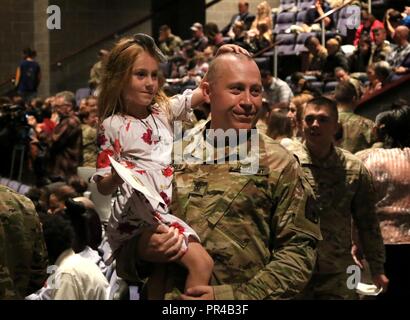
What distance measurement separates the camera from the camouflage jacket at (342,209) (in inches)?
210

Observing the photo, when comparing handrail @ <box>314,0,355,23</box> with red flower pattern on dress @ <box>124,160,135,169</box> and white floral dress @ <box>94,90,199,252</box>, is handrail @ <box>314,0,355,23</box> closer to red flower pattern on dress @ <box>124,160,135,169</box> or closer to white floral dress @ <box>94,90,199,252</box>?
white floral dress @ <box>94,90,199,252</box>

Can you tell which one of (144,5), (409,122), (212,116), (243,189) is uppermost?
(144,5)

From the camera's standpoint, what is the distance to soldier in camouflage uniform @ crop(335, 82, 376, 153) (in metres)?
8.19

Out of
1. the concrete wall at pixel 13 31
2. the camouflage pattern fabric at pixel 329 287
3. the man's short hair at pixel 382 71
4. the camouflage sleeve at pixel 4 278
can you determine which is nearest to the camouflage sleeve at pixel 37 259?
the camouflage sleeve at pixel 4 278

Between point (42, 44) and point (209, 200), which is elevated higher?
point (42, 44)

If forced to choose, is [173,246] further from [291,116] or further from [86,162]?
[86,162]

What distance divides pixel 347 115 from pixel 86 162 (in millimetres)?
2026

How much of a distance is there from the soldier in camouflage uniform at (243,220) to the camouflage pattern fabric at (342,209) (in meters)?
1.92

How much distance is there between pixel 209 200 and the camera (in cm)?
339

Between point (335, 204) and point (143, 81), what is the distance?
6.38 feet

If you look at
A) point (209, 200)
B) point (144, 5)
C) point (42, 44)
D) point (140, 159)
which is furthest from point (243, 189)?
point (144, 5)

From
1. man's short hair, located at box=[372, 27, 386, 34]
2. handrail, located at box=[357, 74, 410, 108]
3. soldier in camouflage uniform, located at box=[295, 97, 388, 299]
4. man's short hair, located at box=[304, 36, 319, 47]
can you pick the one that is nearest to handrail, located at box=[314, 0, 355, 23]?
man's short hair, located at box=[304, 36, 319, 47]

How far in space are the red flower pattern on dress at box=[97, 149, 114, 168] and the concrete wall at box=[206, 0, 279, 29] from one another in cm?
1294

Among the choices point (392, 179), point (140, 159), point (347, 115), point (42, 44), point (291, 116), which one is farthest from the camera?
point (42, 44)
